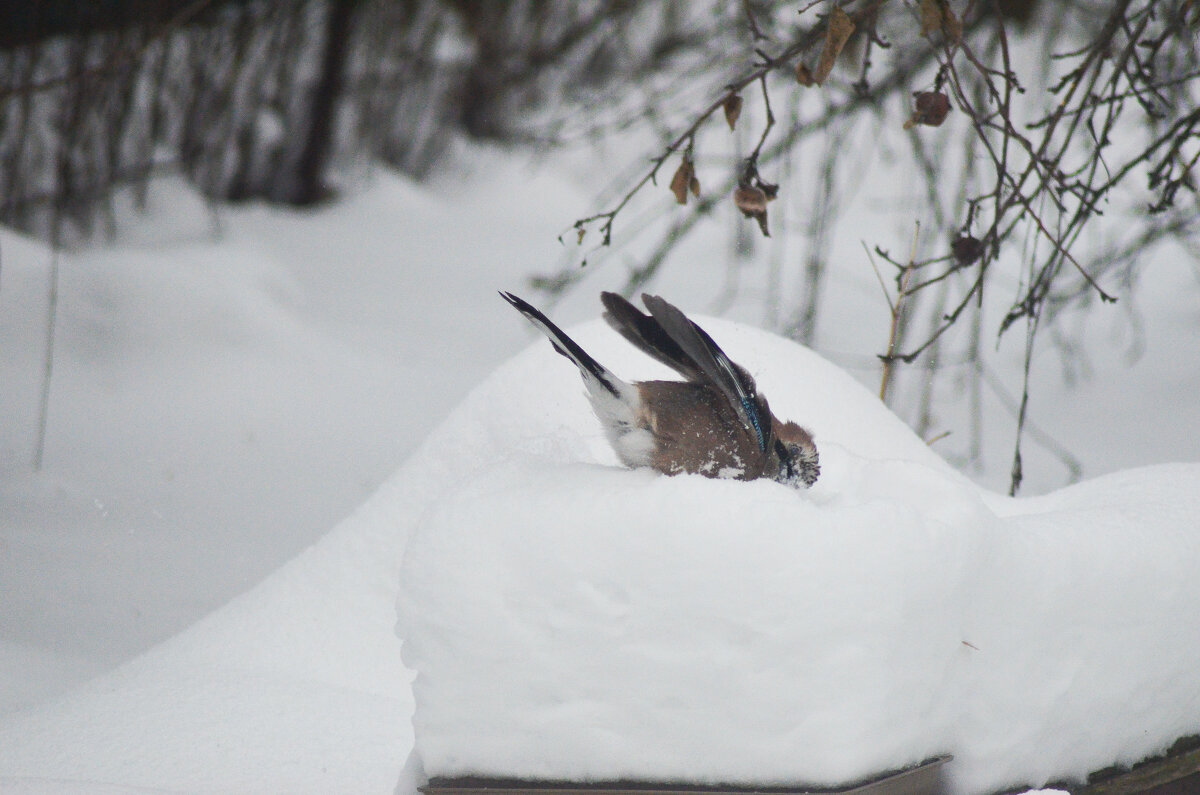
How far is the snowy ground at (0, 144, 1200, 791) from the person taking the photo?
2.00 m

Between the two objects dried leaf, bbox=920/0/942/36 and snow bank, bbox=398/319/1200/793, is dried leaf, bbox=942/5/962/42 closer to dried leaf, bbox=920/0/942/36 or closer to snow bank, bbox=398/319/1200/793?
dried leaf, bbox=920/0/942/36

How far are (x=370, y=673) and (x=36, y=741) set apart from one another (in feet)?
1.97

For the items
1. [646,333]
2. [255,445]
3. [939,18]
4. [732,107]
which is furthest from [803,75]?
[255,445]

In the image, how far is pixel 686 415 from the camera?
156cm

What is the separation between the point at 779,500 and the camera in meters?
1.32

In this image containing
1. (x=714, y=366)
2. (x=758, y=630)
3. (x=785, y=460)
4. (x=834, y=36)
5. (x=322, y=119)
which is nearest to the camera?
(x=758, y=630)

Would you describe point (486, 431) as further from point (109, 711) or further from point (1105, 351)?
point (1105, 351)

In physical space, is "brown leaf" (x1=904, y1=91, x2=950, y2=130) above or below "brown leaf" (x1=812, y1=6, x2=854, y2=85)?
below

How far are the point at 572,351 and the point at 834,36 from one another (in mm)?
672

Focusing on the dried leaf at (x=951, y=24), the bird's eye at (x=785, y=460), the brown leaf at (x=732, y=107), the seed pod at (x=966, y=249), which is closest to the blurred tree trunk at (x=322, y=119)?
the brown leaf at (x=732, y=107)

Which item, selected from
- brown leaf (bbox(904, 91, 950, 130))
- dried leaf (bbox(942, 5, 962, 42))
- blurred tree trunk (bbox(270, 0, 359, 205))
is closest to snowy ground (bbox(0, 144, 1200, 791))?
blurred tree trunk (bbox(270, 0, 359, 205))

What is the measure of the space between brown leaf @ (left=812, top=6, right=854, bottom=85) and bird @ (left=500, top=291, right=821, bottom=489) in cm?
52

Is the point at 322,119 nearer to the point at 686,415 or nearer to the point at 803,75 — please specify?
the point at 803,75

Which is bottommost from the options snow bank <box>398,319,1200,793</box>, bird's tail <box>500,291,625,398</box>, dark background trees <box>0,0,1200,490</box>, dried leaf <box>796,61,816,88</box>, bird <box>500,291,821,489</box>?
snow bank <box>398,319,1200,793</box>
